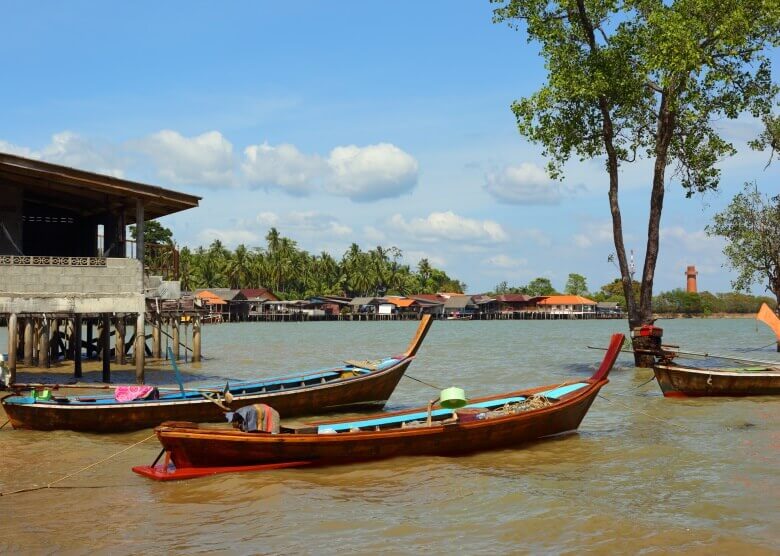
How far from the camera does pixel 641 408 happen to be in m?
16.9

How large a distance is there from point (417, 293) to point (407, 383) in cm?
8756

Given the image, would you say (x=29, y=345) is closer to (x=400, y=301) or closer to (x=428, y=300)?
(x=400, y=301)

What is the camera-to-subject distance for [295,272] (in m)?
97.4

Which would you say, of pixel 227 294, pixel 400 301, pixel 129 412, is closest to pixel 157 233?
pixel 227 294

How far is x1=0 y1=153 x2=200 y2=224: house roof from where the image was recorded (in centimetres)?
1605

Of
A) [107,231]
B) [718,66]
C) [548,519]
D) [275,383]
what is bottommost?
[548,519]

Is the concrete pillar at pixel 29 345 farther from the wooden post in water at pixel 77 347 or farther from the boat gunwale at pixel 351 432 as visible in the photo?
the boat gunwale at pixel 351 432

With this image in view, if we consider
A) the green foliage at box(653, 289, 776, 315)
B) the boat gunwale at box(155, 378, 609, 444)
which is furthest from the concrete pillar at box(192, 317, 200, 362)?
the green foliage at box(653, 289, 776, 315)

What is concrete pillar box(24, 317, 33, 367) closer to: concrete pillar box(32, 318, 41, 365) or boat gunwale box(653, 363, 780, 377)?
concrete pillar box(32, 318, 41, 365)

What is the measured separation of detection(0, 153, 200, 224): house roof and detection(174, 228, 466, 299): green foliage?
67.4 meters

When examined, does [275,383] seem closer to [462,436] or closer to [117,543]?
[462,436]

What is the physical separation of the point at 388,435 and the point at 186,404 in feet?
13.8

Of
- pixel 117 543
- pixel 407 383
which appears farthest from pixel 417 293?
pixel 117 543

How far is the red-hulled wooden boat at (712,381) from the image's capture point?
17.4 m
